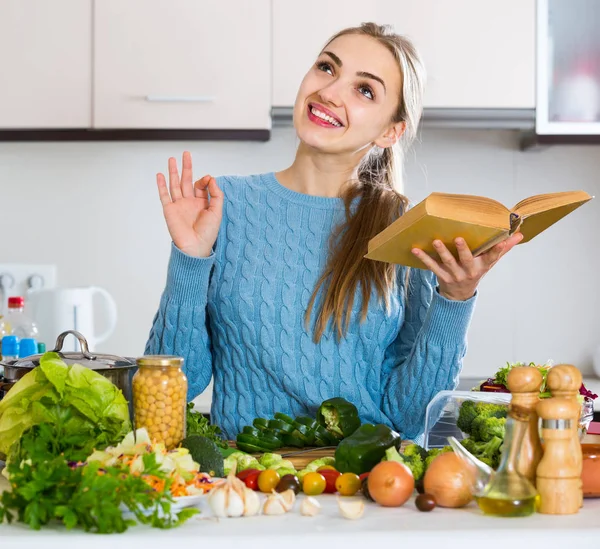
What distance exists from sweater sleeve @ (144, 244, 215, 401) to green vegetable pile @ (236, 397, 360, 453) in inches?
11.1

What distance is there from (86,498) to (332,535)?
0.82ft

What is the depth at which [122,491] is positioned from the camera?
0.91 meters

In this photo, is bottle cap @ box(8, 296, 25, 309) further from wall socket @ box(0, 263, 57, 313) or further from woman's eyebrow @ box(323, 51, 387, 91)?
woman's eyebrow @ box(323, 51, 387, 91)

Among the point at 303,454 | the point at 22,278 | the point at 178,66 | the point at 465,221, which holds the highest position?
the point at 178,66

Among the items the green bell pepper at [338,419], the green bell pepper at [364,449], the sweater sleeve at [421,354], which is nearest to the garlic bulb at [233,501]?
the green bell pepper at [364,449]

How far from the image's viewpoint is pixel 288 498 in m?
1.02

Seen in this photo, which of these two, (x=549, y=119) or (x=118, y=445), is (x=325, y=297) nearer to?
(x=118, y=445)

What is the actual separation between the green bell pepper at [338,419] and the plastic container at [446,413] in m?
0.13

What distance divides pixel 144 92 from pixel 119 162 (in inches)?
15.3

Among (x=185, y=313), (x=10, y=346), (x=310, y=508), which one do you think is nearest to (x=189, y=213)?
(x=185, y=313)

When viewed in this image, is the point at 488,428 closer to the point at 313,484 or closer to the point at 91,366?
the point at 313,484

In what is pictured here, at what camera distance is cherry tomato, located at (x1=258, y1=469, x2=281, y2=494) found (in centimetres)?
111

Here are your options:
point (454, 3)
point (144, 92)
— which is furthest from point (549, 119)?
point (144, 92)

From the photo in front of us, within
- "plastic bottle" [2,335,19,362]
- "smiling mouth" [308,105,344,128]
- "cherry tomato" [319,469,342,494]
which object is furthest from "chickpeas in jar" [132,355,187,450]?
"plastic bottle" [2,335,19,362]
